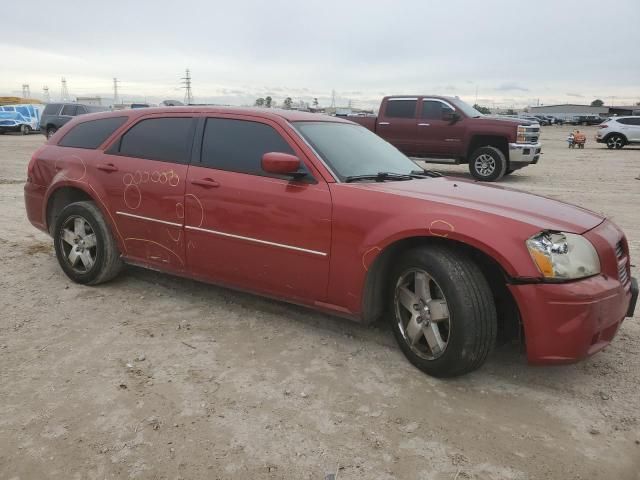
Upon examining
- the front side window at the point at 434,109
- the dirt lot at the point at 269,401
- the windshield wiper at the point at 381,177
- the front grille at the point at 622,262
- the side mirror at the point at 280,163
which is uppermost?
the front side window at the point at 434,109

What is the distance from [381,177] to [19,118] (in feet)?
112

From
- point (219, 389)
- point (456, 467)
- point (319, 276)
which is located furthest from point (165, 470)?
point (319, 276)

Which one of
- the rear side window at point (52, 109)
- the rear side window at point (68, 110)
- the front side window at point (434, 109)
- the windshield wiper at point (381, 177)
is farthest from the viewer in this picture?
the rear side window at point (52, 109)

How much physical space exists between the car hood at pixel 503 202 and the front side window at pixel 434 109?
954 centimetres

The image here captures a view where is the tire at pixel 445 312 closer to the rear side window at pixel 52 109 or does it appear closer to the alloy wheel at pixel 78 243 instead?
the alloy wheel at pixel 78 243

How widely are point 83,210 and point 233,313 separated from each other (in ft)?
5.34

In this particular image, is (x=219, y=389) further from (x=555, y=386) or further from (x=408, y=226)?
(x=555, y=386)

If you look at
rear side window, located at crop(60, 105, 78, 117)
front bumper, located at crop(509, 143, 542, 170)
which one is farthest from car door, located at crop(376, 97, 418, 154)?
rear side window, located at crop(60, 105, 78, 117)

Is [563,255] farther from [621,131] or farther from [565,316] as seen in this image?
[621,131]

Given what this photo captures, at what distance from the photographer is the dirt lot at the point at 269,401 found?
2523mm

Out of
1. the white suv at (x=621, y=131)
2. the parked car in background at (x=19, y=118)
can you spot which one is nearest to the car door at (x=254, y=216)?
the white suv at (x=621, y=131)

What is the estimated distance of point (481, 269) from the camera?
10.9 ft

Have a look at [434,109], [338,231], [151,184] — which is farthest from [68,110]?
[338,231]

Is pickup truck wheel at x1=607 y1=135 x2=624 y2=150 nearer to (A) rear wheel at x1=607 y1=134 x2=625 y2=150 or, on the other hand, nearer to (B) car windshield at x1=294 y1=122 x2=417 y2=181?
(A) rear wheel at x1=607 y1=134 x2=625 y2=150
